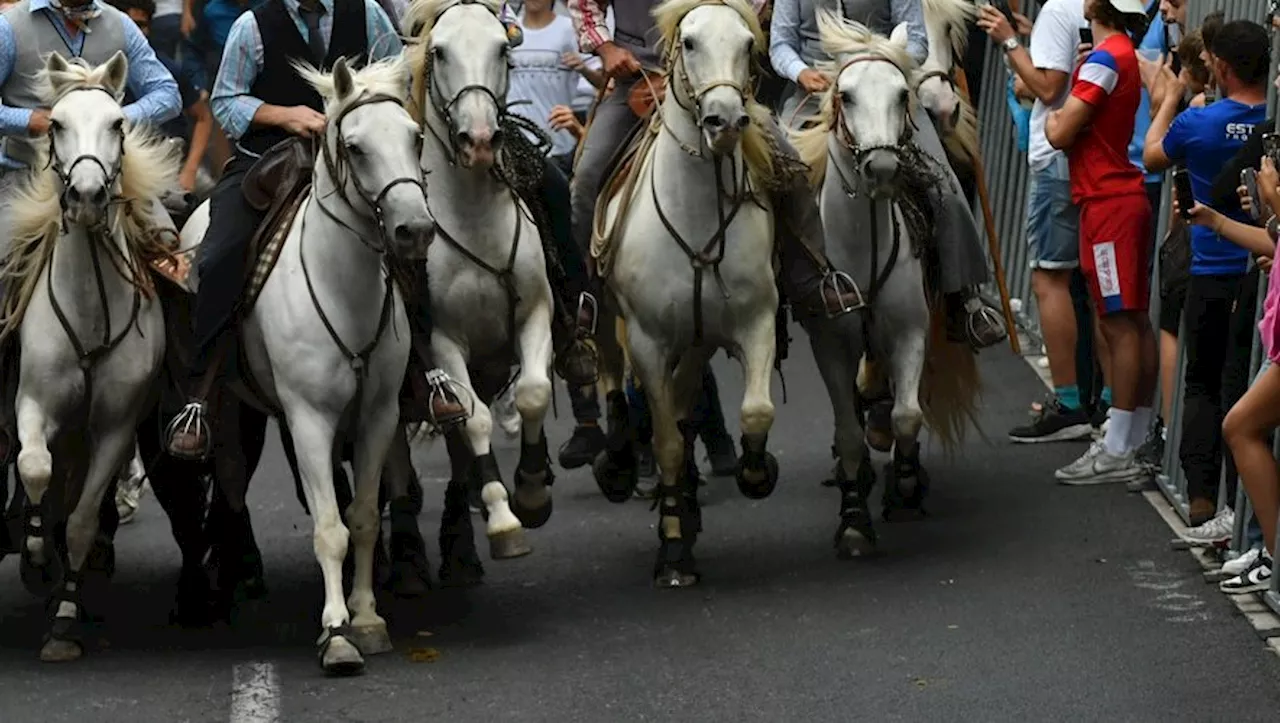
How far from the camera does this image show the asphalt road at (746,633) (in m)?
10.3

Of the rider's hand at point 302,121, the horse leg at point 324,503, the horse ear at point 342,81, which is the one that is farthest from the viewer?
the rider's hand at point 302,121

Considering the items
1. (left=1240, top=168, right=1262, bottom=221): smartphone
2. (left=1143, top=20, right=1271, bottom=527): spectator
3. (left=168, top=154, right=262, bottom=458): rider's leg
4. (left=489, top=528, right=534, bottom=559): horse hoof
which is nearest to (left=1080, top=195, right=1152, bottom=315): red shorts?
(left=1143, top=20, right=1271, bottom=527): spectator

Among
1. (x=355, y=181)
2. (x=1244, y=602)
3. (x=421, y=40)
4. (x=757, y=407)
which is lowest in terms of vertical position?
(x=1244, y=602)

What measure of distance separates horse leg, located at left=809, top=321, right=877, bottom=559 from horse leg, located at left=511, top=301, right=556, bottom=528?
1.70m

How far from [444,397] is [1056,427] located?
5391 millimetres

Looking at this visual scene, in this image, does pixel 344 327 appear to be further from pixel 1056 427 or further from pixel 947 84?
pixel 1056 427

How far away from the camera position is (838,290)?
41.4 feet

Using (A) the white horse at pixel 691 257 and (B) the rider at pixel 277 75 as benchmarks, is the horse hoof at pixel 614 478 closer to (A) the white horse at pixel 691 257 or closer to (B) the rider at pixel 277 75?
(A) the white horse at pixel 691 257

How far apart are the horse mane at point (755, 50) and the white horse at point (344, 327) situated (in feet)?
4.95

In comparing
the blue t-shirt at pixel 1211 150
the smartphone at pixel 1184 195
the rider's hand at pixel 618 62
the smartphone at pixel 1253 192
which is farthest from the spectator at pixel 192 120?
the smartphone at pixel 1253 192

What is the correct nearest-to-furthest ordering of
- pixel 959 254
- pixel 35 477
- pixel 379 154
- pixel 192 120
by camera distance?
pixel 379 154, pixel 35 477, pixel 959 254, pixel 192 120

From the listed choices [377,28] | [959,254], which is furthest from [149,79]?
[959,254]

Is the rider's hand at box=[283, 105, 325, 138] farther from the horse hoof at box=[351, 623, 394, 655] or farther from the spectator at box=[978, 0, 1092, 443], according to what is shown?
the spectator at box=[978, 0, 1092, 443]

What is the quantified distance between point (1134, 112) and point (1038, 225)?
1.63 metres
